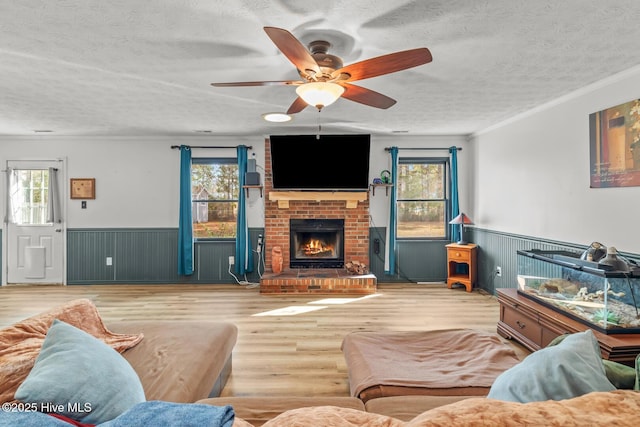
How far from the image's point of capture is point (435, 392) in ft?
5.25

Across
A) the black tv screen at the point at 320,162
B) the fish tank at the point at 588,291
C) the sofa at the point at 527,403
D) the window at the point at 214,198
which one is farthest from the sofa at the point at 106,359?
the window at the point at 214,198

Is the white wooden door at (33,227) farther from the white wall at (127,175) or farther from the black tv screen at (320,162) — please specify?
the black tv screen at (320,162)

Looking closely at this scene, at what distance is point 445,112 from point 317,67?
2.58 m

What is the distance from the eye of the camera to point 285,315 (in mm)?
3932

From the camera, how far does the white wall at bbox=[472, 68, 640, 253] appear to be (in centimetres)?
289

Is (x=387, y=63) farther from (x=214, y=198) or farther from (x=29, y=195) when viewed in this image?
(x=29, y=195)

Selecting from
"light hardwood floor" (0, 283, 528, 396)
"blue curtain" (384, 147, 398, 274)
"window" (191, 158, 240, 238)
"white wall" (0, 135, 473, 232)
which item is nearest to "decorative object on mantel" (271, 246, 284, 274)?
"light hardwood floor" (0, 283, 528, 396)

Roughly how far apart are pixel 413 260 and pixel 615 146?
321cm

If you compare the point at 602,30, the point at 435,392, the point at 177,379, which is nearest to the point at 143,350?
the point at 177,379

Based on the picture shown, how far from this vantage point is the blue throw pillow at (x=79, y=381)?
1009 millimetres

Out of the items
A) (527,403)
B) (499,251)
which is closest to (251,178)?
(499,251)

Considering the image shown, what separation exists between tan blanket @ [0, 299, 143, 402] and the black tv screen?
340 cm

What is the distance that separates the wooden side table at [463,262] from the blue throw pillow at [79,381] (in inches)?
189

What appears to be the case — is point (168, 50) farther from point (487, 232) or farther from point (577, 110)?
point (487, 232)
